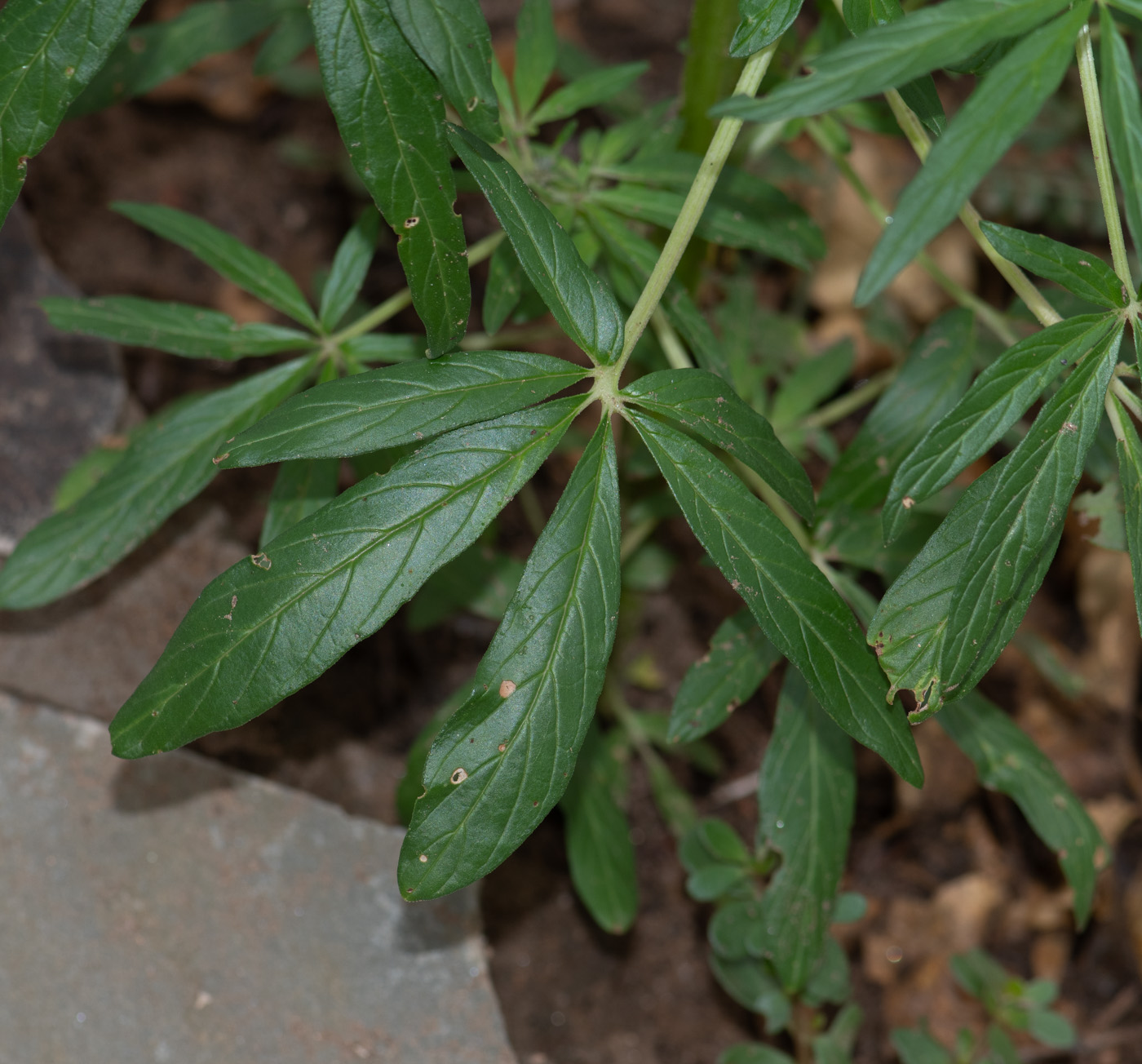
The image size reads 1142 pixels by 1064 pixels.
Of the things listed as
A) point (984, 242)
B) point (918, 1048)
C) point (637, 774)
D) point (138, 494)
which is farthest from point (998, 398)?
point (637, 774)

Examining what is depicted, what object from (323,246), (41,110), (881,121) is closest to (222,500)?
(323,246)

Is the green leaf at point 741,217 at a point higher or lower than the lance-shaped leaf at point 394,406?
lower

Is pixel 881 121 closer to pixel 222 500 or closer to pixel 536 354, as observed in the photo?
pixel 536 354

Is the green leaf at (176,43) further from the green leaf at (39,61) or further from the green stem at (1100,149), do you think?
the green stem at (1100,149)

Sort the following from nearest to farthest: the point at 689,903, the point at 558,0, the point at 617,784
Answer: the point at 617,784, the point at 689,903, the point at 558,0

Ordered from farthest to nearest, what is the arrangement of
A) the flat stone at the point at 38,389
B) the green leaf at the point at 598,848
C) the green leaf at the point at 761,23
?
the flat stone at the point at 38,389
the green leaf at the point at 598,848
the green leaf at the point at 761,23

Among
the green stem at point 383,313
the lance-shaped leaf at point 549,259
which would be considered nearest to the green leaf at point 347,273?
the green stem at point 383,313

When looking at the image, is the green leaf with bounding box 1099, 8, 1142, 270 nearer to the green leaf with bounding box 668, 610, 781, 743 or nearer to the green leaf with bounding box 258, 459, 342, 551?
the green leaf with bounding box 668, 610, 781, 743
